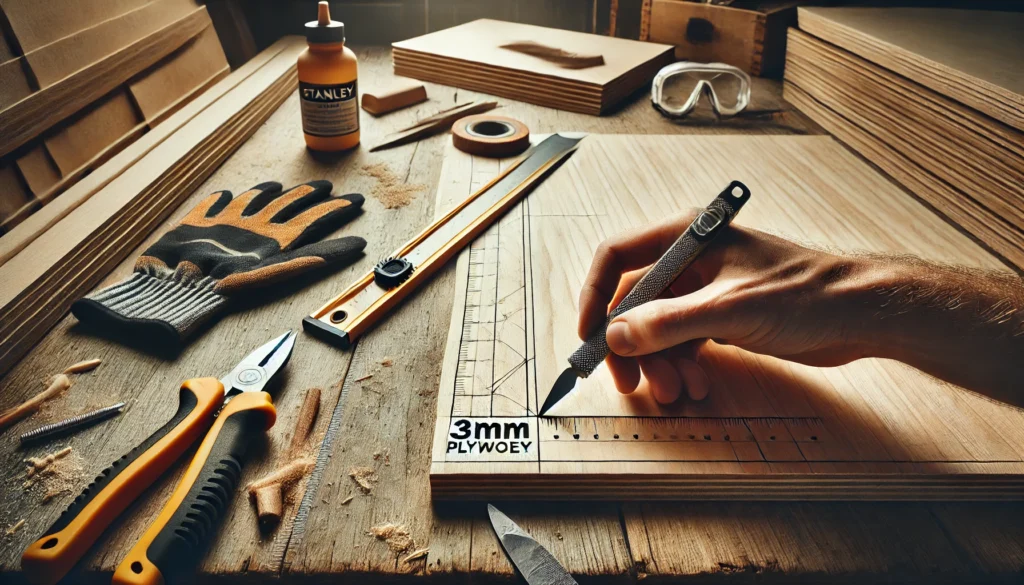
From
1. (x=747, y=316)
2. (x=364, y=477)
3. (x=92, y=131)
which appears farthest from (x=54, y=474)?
(x=92, y=131)

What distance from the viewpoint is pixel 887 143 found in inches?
60.8

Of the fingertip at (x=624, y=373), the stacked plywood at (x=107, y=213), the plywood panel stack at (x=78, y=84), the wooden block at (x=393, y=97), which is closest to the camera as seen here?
the fingertip at (x=624, y=373)

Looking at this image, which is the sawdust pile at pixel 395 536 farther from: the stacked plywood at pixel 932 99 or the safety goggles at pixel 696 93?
the safety goggles at pixel 696 93

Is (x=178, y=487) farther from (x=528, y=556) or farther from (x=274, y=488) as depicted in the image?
(x=528, y=556)

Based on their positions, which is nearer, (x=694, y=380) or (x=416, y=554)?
(x=416, y=554)

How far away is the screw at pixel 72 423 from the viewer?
77 centimetres

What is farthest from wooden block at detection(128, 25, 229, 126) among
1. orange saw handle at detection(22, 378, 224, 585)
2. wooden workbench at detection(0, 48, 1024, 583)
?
orange saw handle at detection(22, 378, 224, 585)

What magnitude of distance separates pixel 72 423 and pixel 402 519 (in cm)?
44

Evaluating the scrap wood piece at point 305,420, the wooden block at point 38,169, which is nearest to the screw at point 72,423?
the scrap wood piece at point 305,420

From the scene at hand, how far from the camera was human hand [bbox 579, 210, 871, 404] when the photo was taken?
74 centimetres

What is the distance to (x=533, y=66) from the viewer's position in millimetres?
1945

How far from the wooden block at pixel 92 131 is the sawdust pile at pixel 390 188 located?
0.56m

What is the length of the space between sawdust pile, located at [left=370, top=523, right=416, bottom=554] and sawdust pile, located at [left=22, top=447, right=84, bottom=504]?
0.35 metres

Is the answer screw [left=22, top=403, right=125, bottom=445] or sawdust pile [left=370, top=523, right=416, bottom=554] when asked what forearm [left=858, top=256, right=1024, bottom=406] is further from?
screw [left=22, top=403, right=125, bottom=445]
